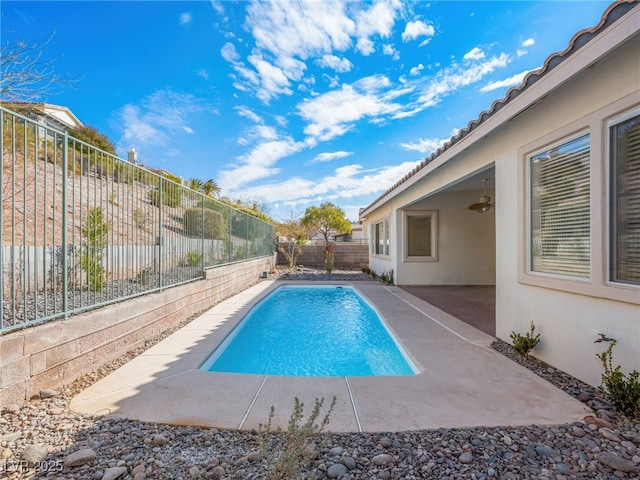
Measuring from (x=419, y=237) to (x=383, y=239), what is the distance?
3.01 m

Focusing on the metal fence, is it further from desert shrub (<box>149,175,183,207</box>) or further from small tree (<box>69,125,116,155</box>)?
small tree (<box>69,125,116,155</box>)

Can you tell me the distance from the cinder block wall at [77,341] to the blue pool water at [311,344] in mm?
1354

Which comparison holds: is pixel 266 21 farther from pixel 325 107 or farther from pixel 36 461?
pixel 36 461

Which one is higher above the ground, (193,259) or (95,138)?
(95,138)

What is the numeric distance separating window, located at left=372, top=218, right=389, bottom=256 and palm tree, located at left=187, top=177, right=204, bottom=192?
51.6ft

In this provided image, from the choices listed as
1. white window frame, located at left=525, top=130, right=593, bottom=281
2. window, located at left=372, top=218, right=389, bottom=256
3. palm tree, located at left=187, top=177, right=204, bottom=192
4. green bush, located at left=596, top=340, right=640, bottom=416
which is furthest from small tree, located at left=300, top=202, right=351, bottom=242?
green bush, located at left=596, top=340, right=640, bottom=416

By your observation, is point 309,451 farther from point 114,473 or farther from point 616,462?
point 616,462

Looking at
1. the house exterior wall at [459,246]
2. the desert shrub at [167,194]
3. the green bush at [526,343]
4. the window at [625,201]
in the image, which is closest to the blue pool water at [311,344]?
the green bush at [526,343]

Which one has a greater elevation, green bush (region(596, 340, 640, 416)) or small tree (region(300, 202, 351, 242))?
small tree (region(300, 202, 351, 242))

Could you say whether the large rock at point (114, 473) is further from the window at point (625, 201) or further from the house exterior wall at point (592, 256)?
the window at point (625, 201)

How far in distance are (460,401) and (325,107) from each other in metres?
12.6

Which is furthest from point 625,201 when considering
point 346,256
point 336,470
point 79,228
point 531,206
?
point 346,256

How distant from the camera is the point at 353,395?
3.47 m

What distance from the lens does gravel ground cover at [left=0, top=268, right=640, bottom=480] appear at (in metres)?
2.22
